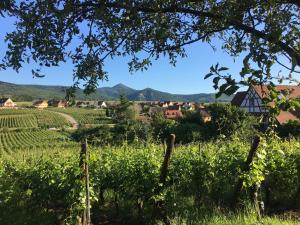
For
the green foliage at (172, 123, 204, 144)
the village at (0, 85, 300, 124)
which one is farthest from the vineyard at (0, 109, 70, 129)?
the green foliage at (172, 123, 204, 144)

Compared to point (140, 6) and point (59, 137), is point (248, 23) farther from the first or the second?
point (59, 137)

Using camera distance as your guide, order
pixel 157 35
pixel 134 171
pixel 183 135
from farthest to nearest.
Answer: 1. pixel 183 135
2. pixel 134 171
3. pixel 157 35

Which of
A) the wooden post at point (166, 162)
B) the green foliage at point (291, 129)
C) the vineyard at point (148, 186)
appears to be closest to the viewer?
the wooden post at point (166, 162)

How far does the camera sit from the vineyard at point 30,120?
342 feet

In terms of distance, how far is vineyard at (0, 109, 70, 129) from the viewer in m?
104

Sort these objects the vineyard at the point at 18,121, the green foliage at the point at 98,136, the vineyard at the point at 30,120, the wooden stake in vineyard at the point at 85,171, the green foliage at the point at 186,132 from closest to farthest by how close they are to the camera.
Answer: the wooden stake in vineyard at the point at 85,171, the green foliage at the point at 98,136, the green foliage at the point at 186,132, the vineyard at the point at 30,120, the vineyard at the point at 18,121

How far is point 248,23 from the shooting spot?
357cm

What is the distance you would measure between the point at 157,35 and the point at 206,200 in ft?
19.7

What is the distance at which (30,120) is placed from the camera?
11225 centimetres

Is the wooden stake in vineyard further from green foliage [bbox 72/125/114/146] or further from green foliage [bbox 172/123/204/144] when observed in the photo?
green foliage [bbox 172/123/204/144]

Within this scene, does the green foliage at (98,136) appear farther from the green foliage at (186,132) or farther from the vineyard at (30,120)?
the vineyard at (30,120)

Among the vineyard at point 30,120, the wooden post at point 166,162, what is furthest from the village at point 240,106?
the vineyard at point 30,120

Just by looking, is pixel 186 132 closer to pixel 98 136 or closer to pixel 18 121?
pixel 98 136

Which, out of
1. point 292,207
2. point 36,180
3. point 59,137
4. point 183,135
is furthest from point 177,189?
point 59,137
